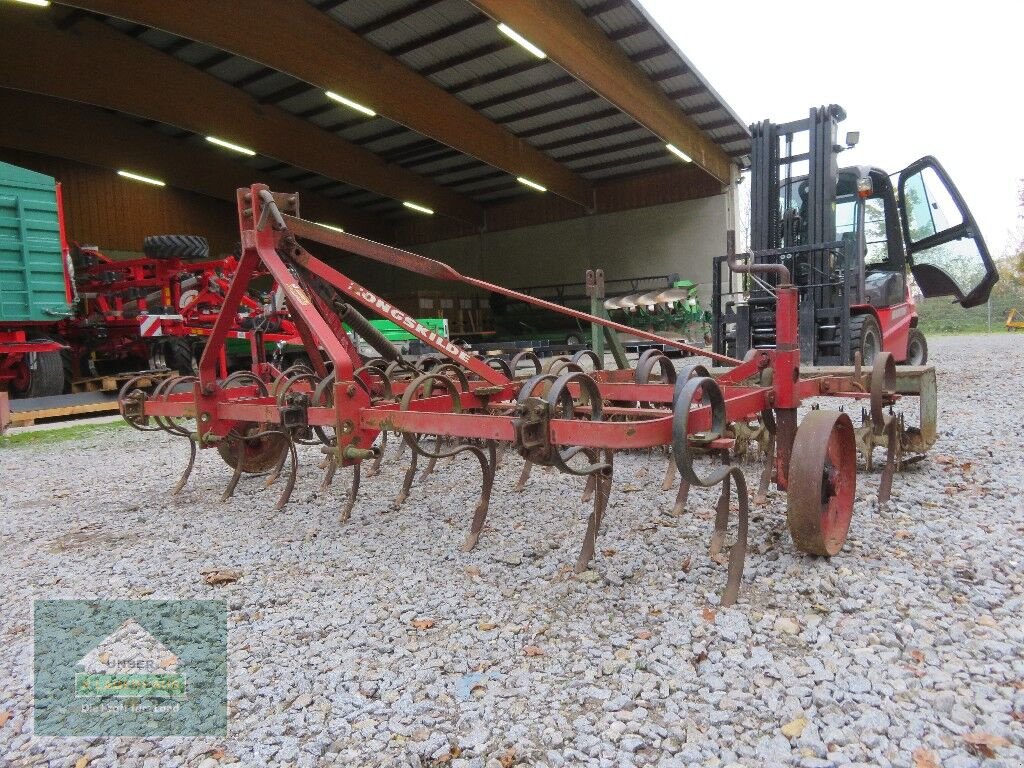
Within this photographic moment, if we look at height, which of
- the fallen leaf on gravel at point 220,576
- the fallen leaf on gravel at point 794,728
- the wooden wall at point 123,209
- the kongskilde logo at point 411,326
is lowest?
the fallen leaf on gravel at point 794,728

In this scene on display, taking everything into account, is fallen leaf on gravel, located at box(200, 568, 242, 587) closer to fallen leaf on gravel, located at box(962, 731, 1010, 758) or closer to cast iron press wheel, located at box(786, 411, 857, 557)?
cast iron press wheel, located at box(786, 411, 857, 557)

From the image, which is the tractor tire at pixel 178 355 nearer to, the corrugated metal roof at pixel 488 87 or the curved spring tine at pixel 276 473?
the corrugated metal roof at pixel 488 87

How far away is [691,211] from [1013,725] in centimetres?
1776

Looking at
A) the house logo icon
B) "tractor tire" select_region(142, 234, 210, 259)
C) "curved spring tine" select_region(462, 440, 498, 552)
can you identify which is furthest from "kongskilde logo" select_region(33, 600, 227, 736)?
"tractor tire" select_region(142, 234, 210, 259)

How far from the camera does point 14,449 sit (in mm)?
6031

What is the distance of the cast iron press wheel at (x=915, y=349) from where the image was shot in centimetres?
799

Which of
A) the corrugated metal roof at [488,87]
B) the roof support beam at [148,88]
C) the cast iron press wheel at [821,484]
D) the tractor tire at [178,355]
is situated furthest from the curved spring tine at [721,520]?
the roof support beam at [148,88]

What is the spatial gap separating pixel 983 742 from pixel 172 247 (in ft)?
30.4

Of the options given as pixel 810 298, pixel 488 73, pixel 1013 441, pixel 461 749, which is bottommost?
pixel 461 749

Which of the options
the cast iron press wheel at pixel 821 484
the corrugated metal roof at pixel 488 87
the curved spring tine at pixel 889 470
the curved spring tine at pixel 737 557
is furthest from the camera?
the corrugated metal roof at pixel 488 87

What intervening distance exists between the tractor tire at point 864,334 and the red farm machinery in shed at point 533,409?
2055 mm

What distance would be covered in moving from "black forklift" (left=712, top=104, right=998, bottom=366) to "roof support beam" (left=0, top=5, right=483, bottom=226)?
995 centimetres

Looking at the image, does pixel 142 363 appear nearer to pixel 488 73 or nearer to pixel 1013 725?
pixel 488 73

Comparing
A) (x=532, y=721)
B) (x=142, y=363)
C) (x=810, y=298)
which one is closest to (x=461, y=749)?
(x=532, y=721)
